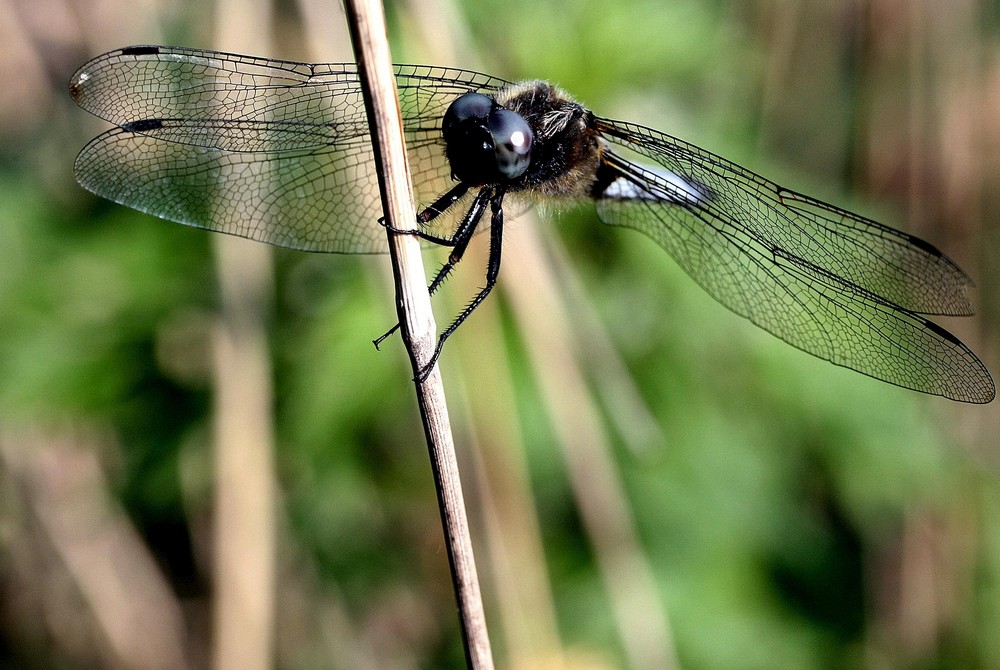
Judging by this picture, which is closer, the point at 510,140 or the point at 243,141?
the point at 510,140

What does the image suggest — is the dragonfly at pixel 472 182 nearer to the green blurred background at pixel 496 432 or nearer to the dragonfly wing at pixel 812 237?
the dragonfly wing at pixel 812 237

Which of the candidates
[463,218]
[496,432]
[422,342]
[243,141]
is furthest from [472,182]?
[496,432]

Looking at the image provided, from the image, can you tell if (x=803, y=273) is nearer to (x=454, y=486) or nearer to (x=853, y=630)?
(x=454, y=486)

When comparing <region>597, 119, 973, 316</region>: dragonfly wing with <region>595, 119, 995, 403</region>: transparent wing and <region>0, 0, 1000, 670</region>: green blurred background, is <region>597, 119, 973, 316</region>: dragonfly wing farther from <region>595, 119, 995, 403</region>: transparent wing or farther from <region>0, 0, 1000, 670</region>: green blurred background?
<region>0, 0, 1000, 670</region>: green blurred background

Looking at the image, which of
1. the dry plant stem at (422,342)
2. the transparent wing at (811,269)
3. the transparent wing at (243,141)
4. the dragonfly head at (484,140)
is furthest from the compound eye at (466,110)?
the dry plant stem at (422,342)

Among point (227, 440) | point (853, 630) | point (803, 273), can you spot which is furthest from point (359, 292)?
point (853, 630)

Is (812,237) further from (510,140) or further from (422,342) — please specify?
(422,342)
